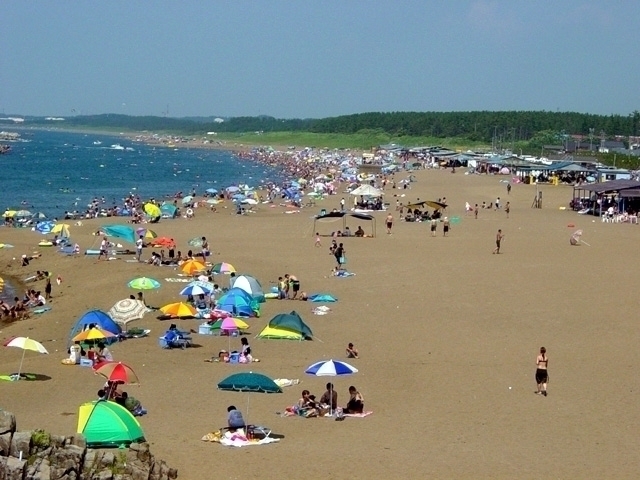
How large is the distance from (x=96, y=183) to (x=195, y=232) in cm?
3764

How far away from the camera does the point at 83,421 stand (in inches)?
479

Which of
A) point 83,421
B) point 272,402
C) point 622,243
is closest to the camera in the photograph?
point 83,421

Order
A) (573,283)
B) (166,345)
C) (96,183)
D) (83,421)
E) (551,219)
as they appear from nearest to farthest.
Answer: (83,421), (166,345), (573,283), (551,219), (96,183)

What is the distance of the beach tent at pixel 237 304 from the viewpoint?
71.4 ft

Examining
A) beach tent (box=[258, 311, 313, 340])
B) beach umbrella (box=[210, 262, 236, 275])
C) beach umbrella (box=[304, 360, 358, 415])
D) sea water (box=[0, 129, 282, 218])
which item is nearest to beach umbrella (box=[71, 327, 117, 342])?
beach tent (box=[258, 311, 313, 340])

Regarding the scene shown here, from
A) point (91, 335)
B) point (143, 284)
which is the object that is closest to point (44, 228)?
point (143, 284)

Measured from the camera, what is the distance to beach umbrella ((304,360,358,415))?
1650cm

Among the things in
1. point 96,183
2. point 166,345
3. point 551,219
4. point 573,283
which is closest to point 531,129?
point 96,183

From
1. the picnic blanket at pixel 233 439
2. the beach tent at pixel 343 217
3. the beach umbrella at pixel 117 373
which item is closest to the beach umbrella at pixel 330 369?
the beach umbrella at pixel 117 373

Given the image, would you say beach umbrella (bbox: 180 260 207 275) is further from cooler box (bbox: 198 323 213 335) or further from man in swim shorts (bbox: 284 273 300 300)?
cooler box (bbox: 198 323 213 335)

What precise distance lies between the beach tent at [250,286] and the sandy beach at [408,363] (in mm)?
521

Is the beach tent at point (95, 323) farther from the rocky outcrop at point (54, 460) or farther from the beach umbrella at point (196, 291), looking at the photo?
the rocky outcrop at point (54, 460)

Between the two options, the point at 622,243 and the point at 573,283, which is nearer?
the point at 573,283

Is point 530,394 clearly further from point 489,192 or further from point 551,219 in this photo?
point 489,192
